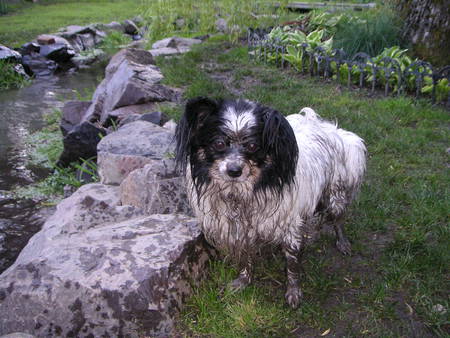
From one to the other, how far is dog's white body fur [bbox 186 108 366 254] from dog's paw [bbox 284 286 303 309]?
0.33 meters

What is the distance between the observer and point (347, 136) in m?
3.18

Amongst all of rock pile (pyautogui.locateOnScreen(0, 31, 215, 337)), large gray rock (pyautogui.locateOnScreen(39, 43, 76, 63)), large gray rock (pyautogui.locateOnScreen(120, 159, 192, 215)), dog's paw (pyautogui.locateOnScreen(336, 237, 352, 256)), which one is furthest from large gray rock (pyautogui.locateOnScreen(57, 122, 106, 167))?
large gray rock (pyautogui.locateOnScreen(39, 43, 76, 63))

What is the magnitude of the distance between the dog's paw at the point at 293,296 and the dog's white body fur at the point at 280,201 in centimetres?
33

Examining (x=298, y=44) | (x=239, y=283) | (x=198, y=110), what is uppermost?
(x=198, y=110)

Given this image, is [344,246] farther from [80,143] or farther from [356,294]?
[80,143]

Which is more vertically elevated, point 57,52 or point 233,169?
point 233,169

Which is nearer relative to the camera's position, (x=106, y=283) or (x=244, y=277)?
(x=106, y=283)

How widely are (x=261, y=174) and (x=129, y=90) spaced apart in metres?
4.75

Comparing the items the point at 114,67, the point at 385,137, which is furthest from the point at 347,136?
the point at 114,67

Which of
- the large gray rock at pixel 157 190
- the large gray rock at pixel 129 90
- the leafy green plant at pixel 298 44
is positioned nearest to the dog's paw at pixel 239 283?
the large gray rock at pixel 157 190

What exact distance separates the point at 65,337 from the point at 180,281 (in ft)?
2.41

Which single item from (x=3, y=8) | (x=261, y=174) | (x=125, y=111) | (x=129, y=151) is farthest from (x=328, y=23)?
(x=3, y=8)

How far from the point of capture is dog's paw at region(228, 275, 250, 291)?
291cm

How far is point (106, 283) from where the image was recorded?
244 cm
